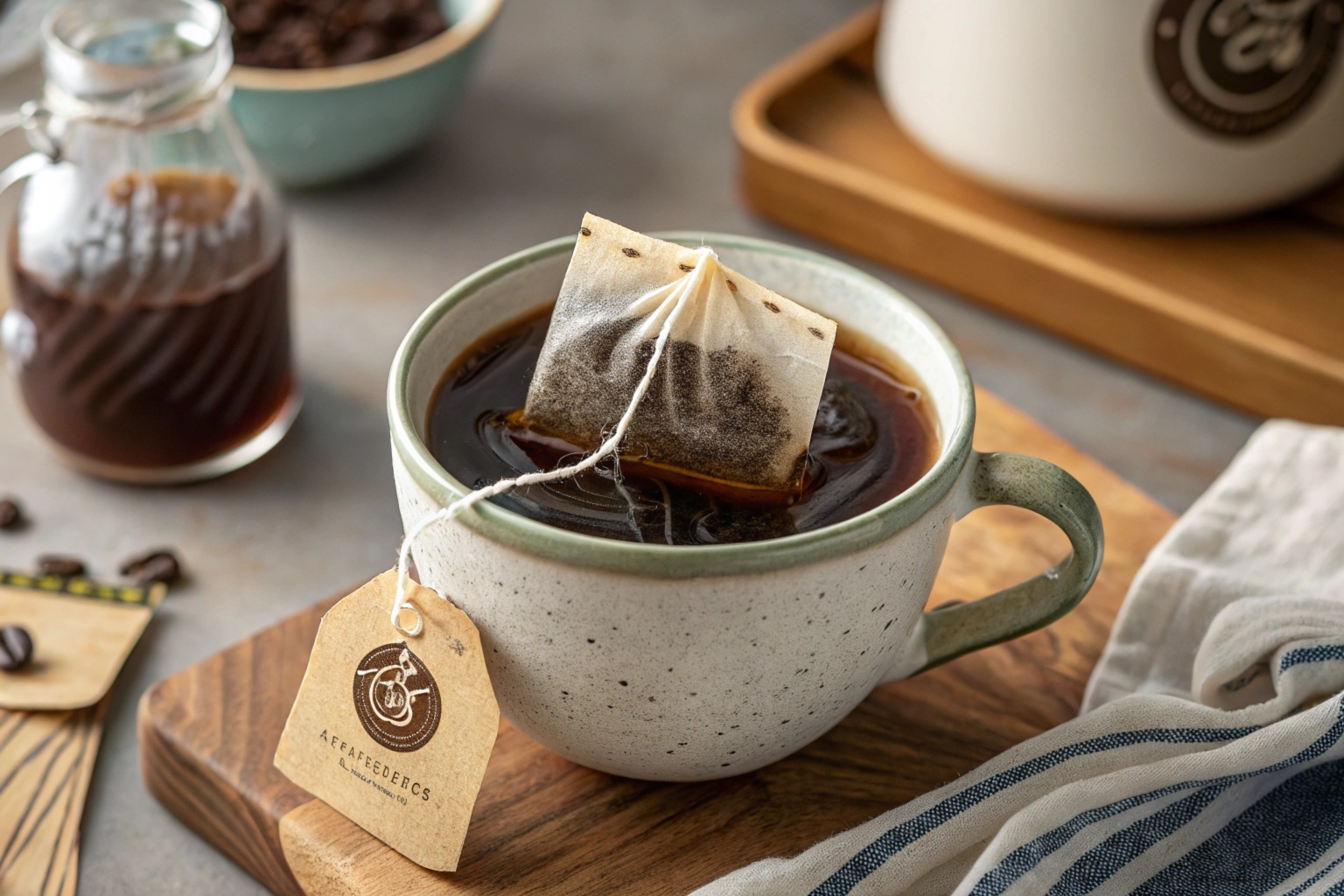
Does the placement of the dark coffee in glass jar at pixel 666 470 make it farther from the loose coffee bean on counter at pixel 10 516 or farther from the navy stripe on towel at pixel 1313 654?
the loose coffee bean on counter at pixel 10 516

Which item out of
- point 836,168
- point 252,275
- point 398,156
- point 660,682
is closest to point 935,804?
point 660,682

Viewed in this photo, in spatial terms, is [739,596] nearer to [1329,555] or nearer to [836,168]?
[1329,555]

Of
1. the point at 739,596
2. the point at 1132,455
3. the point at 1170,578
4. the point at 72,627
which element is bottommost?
the point at 72,627

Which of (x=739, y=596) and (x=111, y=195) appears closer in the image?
(x=739, y=596)

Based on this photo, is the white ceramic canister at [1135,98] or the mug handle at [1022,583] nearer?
the mug handle at [1022,583]

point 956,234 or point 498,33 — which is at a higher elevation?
point 956,234

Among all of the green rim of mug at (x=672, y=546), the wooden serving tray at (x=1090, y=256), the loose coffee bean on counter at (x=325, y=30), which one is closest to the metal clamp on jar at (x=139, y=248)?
the loose coffee bean on counter at (x=325, y=30)

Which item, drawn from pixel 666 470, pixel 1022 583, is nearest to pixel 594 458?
pixel 666 470
